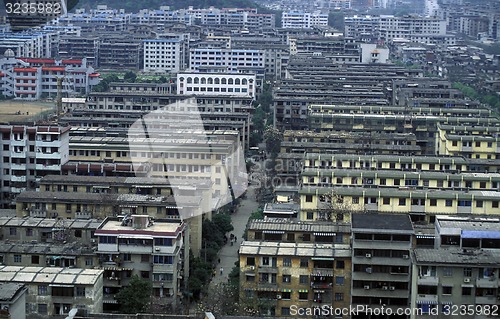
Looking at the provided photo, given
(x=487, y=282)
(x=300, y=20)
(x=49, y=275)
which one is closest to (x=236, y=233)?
(x=49, y=275)

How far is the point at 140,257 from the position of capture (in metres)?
7.11

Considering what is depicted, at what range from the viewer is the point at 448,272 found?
5949 millimetres

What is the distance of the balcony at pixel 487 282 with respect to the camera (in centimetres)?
595

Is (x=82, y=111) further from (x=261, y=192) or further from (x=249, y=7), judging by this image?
(x=249, y=7)

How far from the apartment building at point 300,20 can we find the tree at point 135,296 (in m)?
26.1

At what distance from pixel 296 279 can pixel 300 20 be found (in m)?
26.6

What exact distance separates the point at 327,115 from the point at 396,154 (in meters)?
2.37

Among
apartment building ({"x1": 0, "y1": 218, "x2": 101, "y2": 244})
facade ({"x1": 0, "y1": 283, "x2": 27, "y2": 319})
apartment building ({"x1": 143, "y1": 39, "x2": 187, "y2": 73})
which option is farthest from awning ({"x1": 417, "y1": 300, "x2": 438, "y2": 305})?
apartment building ({"x1": 143, "y1": 39, "x2": 187, "y2": 73})

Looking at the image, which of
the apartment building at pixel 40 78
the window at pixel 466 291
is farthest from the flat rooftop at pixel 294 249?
the apartment building at pixel 40 78

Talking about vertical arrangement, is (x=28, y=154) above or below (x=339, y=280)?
above

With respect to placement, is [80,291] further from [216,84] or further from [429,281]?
[216,84]

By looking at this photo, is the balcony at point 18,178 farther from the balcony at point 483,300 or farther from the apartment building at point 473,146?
the balcony at point 483,300

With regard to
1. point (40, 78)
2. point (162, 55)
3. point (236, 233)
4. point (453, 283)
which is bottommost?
point (236, 233)

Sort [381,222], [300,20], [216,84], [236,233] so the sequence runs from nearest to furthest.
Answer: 1. [381,222]
2. [236,233]
3. [216,84]
4. [300,20]
